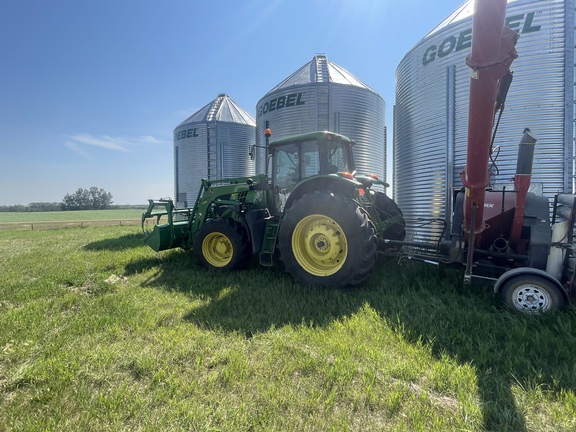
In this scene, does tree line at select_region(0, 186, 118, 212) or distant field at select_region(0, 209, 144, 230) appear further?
tree line at select_region(0, 186, 118, 212)

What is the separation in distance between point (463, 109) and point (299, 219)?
3479 millimetres

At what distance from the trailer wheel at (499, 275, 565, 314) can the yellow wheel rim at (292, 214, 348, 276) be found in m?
1.95

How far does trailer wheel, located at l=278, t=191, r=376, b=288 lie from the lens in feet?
13.7

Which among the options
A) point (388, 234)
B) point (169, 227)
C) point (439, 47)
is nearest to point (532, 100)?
point (439, 47)

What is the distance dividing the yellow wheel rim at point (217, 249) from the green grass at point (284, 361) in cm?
136

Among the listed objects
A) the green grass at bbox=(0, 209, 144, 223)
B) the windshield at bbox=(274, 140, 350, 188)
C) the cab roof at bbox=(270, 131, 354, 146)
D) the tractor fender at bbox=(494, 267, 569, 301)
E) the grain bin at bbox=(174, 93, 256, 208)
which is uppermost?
the grain bin at bbox=(174, 93, 256, 208)

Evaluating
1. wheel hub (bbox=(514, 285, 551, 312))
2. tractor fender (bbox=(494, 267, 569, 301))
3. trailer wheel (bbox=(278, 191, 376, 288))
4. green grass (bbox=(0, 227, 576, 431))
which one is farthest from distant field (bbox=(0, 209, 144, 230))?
wheel hub (bbox=(514, 285, 551, 312))

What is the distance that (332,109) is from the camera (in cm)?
820

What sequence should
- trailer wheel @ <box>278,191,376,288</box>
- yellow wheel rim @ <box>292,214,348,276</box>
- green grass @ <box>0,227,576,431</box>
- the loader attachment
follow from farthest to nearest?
the loader attachment, yellow wheel rim @ <box>292,214,348,276</box>, trailer wheel @ <box>278,191,376,288</box>, green grass @ <box>0,227,576,431</box>

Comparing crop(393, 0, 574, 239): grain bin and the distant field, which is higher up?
crop(393, 0, 574, 239): grain bin

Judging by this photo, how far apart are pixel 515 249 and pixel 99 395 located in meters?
4.75

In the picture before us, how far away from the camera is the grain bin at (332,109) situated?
8.19 m

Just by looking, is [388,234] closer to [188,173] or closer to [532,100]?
[532,100]

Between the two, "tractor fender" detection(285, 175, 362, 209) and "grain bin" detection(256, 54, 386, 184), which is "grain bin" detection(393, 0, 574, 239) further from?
"tractor fender" detection(285, 175, 362, 209)
